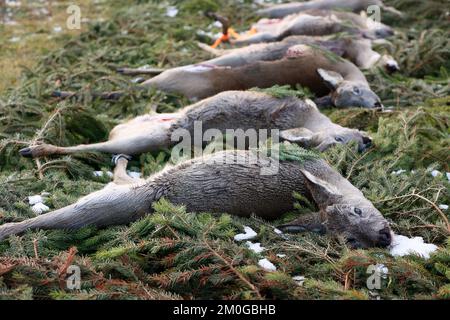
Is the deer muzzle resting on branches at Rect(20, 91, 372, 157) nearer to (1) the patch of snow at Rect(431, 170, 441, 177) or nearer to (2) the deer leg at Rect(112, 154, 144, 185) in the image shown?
(2) the deer leg at Rect(112, 154, 144, 185)

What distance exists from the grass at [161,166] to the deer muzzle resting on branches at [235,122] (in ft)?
0.42

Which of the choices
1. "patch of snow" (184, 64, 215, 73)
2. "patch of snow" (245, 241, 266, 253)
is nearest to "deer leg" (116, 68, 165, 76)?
"patch of snow" (184, 64, 215, 73)

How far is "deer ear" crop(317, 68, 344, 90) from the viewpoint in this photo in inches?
309

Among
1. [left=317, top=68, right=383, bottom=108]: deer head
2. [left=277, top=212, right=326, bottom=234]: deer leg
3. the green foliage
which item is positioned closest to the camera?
[left=277, top=212, right=326, bottom=234]: deer leg

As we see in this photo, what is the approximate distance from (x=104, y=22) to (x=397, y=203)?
6.32 m

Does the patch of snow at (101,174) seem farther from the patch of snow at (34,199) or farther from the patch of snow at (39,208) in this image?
the patch of snow at (39,208)

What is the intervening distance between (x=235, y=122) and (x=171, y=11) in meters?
4.98

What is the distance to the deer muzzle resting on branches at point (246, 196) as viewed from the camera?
16.8 feet

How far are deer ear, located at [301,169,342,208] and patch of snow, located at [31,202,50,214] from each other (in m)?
1.93

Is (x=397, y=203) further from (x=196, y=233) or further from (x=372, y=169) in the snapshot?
(x=196, y=233)

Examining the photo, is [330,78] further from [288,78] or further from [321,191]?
[321,191]

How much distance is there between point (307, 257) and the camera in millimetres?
4859

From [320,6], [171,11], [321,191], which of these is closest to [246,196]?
[321,191]
